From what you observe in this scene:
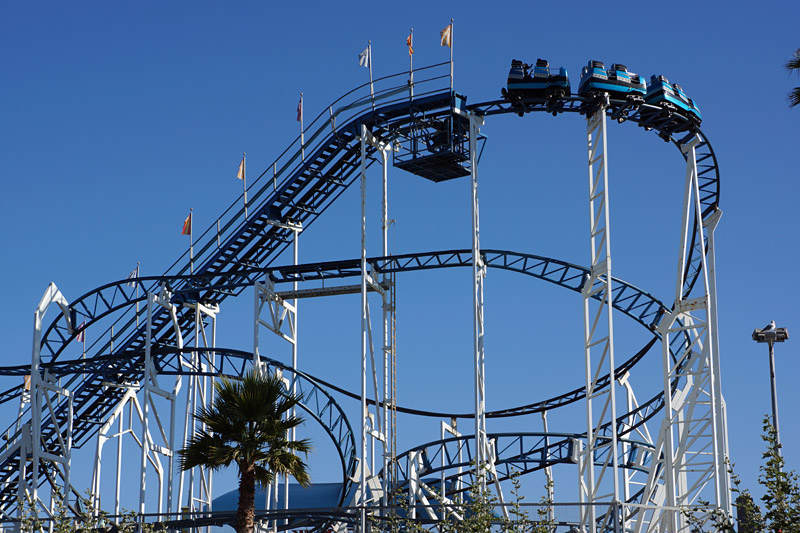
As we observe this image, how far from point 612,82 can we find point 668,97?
5.05 ft

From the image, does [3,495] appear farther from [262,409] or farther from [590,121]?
[590,121]

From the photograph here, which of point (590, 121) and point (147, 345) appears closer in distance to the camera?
point (590, 121)

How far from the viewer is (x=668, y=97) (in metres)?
27.4

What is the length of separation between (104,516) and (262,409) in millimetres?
3291

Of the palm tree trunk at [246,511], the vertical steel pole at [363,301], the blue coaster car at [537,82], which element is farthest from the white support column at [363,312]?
the palm tree trunk at [246,511]

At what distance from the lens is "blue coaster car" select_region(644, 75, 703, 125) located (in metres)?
27.4

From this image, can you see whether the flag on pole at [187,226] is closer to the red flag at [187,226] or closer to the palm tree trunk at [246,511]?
the red flag at [187,226]

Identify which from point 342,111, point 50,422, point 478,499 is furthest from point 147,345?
point 478,499

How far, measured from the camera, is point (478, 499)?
16.0 m

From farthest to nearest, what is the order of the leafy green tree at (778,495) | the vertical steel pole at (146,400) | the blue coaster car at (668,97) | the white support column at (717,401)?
the vertical steel pole at (146,400) → the blue coaster car at (668,97) → the white support column at (717,401) → the leafy green tree at (778,495)

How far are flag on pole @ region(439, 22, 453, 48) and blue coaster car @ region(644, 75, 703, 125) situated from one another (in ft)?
18.8

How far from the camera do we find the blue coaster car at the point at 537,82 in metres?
27.6

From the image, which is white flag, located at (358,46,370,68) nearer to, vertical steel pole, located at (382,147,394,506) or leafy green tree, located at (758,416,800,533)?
vertical steel pole, located at (382,147,394,506)

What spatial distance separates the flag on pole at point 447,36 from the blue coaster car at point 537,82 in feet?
8.89
